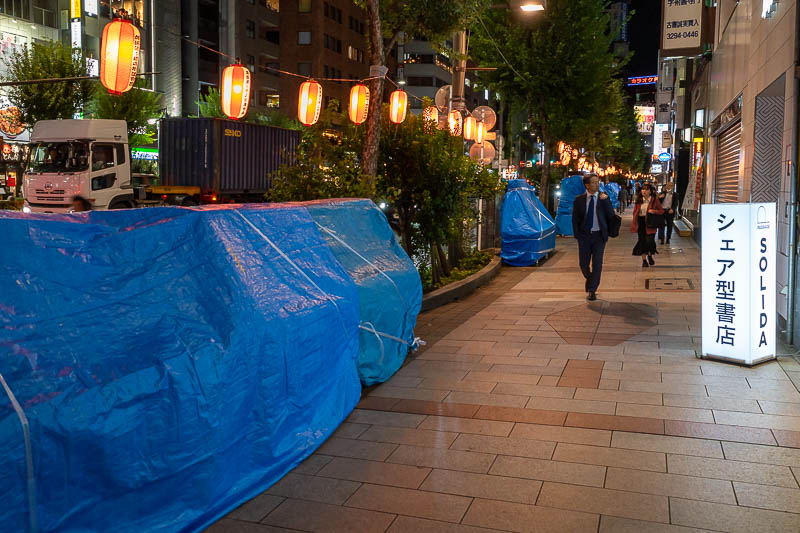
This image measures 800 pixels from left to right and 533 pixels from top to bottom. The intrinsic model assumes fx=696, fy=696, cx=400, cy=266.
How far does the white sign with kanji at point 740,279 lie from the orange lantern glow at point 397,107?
6.74 metres

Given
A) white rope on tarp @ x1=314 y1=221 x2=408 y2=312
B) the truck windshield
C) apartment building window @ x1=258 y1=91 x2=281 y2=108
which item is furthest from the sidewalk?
apartment building window @ x1=258 y1=91 x2=281 y2=108

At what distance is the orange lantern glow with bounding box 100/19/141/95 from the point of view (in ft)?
42.3

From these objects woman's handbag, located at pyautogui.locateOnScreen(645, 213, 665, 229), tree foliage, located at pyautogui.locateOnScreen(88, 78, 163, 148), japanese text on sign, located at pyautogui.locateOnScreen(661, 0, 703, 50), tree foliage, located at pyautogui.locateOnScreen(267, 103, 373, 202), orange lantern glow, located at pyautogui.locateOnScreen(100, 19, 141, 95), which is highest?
tree foliage, located at pyautogui.locateOnScreen(88, 78, 163, 148)

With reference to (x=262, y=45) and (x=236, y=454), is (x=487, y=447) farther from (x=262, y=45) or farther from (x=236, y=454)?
(x=262, y=45)

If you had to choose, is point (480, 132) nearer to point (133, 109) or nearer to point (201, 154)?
point (201, 154)

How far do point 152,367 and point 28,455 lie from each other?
75cm

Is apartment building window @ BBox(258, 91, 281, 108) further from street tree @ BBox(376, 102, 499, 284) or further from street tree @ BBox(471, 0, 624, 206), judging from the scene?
street tree @ BBox(376, 102, 499, 284)

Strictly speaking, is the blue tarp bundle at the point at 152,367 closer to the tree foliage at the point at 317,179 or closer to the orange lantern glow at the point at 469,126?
the tree foliage at the point at 317,179

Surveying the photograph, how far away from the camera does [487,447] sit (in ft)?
15.5

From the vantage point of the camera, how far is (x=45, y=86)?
102 feet

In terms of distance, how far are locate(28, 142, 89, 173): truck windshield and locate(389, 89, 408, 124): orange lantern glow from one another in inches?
451

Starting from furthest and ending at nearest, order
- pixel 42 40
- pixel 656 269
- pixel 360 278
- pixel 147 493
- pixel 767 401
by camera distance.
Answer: pixel 42 40 → pixel 656 269 → pixel 360 278 → pixel 767 401 → pixel 147 493

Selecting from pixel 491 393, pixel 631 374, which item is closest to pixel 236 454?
pixel 491 393

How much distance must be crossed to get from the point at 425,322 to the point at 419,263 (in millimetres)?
3117
